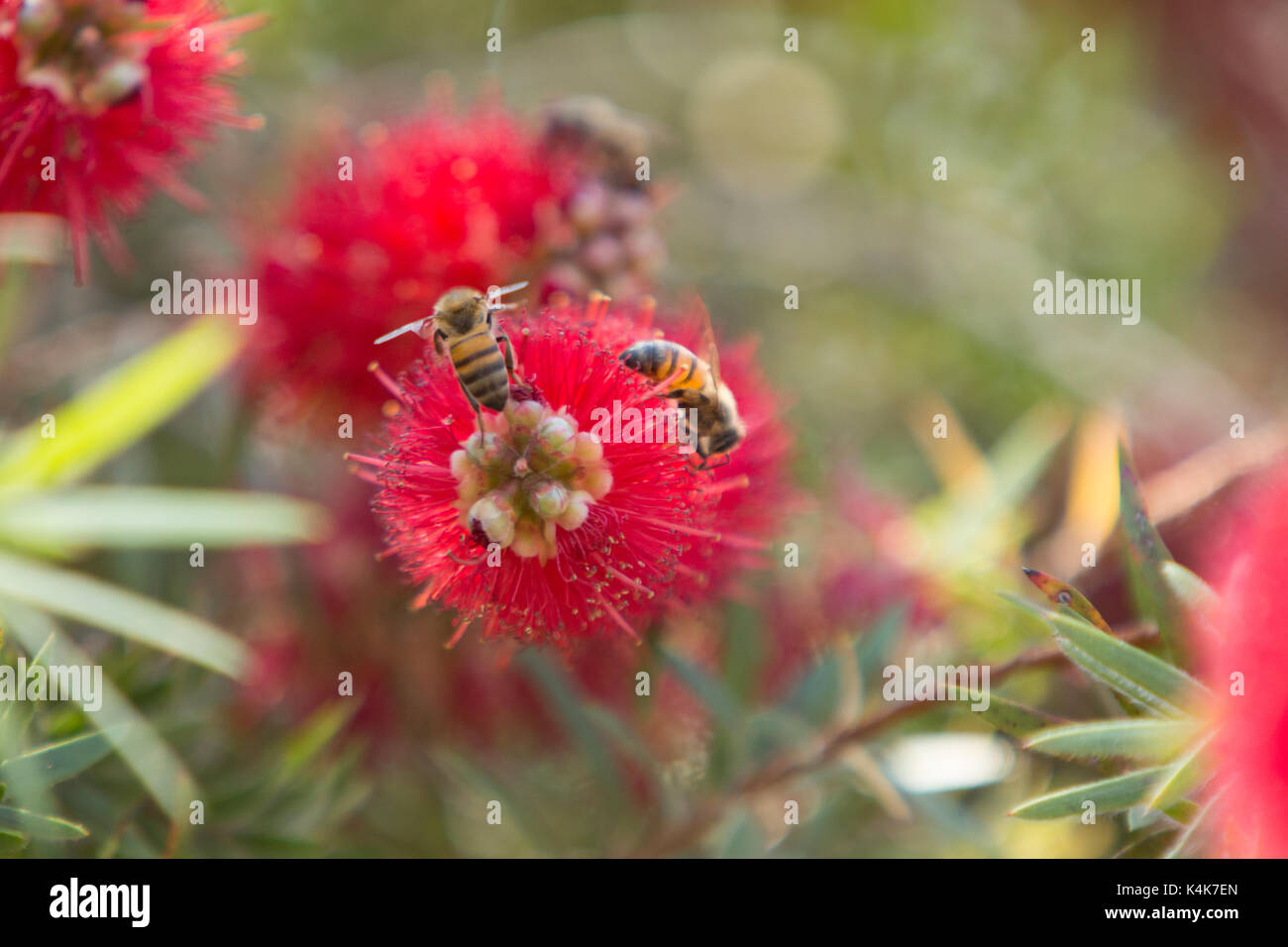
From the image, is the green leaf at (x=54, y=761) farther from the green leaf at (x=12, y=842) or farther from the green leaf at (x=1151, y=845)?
the green leaf at (x=1151, y=845)

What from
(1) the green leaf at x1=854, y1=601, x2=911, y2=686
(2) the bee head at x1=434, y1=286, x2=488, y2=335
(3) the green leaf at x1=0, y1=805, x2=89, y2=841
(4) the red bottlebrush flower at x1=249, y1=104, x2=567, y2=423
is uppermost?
(4) the red bottlebrush flower at x1=249, y1=104, x2=567, y2=423

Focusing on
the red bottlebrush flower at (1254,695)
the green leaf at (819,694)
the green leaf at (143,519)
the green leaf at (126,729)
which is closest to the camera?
the red bottlebrush flower at (1254,695)

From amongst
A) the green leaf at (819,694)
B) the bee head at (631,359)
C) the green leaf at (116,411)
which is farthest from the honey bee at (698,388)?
the green leaf at (116,411)

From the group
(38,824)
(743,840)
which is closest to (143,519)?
(38,824)

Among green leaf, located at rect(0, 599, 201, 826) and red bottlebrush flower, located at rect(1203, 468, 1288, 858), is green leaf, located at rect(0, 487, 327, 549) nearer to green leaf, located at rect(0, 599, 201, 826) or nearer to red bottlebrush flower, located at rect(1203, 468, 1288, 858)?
green leaf, located at rect(0, 599, 201, 826)

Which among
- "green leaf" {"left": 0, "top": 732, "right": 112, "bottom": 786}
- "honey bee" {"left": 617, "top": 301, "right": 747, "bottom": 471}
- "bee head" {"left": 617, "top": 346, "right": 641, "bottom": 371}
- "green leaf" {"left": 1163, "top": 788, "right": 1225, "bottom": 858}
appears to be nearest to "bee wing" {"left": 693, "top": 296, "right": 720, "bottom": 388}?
"honey bee" {"left": 617, "top": 301, "right": 747, "bottom": 471}

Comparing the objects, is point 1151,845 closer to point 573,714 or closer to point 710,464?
point 710,464

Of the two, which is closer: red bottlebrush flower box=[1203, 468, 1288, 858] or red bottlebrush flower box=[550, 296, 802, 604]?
red bottlebrush flower box=[1203, 468, 1288, 858]
